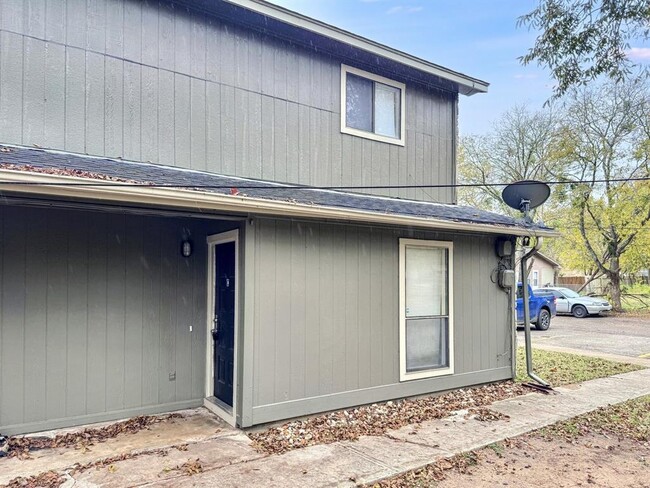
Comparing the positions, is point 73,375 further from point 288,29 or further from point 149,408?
point 288,29

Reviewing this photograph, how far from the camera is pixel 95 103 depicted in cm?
535

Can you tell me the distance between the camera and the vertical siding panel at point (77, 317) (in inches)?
199

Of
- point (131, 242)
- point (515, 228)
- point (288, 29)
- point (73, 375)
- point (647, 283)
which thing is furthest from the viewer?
point (647, 283)

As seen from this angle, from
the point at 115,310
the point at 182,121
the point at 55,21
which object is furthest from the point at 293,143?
the point at 115,310

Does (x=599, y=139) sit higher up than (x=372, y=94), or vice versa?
(x=599, y=139)

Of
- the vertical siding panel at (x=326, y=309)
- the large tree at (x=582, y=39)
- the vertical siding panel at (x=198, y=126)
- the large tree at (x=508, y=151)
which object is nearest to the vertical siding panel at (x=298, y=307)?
the vertical siding panel at (x=326, y=309)

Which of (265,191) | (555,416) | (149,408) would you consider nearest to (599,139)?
(555,416)

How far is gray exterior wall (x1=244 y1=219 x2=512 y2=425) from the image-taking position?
5.20 metres

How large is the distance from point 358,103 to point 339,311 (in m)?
3.41

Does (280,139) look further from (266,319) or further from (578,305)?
(578,305)

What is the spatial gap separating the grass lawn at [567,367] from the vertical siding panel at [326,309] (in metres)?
3.76

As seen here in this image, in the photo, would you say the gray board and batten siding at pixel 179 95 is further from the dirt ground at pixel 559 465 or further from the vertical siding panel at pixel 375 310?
the dirt ground at pixel 559 465

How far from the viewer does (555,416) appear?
19.2 feet

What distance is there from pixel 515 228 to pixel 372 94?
9.85 feet
